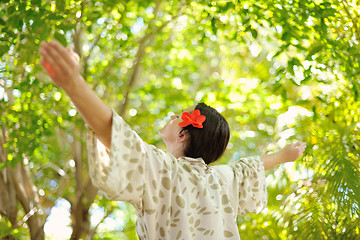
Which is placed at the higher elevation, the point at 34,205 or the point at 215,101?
the point at 34,205

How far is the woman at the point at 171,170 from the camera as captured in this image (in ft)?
3.34

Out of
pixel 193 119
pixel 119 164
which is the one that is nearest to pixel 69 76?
pixel 119 164

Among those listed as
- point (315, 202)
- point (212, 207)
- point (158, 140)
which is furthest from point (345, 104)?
point (158, 140)

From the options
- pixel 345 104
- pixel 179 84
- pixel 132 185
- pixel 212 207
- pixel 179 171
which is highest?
pixel 132 185

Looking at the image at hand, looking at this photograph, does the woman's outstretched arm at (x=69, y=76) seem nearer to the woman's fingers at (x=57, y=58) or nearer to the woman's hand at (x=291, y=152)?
the woman's fingers at (x=57, y=58)

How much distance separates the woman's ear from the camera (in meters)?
1.54

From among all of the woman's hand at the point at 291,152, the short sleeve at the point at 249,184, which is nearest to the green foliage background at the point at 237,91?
the woman's hand at the point at 291,152

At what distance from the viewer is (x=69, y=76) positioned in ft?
3.20

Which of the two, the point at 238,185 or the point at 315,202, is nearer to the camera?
the point at 238,185

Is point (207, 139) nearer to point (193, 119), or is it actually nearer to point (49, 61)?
point (193, 119)

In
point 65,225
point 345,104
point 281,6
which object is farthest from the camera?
point 65,225

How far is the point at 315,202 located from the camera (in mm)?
2459

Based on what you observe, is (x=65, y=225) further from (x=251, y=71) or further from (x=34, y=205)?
(x=251, y=71)

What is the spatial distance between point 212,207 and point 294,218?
1386 mm
